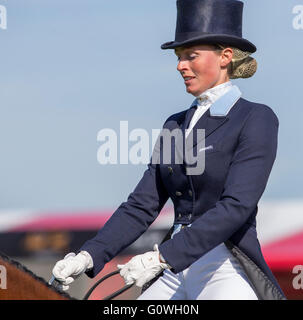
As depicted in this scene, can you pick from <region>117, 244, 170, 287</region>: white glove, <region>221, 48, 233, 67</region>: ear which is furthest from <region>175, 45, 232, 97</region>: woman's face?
<region>117, 244, 170, 287</region>: white glove

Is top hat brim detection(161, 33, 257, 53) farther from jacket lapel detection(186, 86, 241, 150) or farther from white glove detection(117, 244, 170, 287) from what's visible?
white glove detection(117, 244, 170, 287)

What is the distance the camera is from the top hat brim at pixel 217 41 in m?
4.39

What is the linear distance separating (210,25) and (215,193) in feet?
2.65

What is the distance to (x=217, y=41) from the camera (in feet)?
14.5

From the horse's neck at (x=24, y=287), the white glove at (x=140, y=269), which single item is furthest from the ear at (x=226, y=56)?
the horse's neck at (x=24, y=287)

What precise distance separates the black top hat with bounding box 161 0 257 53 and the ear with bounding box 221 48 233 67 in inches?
1.3

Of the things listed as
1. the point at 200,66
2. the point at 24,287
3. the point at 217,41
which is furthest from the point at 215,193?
the point at 24,287

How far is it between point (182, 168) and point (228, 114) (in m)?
0.34

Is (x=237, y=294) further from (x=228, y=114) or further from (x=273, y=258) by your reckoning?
(x=273, y=258)

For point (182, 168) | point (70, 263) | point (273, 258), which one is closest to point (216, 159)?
point (182, 168)

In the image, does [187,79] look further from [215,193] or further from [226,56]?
[215,193]

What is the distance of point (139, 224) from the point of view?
462 centimetres

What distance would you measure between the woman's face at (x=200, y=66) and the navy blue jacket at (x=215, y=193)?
0.40 feet

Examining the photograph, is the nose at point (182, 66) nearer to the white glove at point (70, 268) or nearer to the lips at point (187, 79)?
the lips at point (187, 79)
